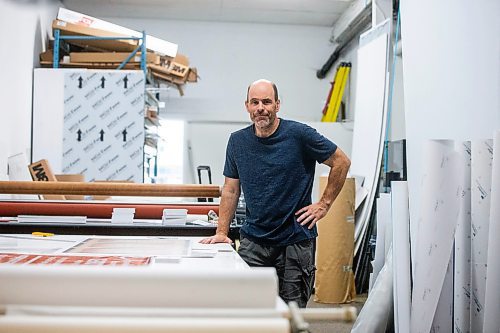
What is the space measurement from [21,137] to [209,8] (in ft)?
9.84

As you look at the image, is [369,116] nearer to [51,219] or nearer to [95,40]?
[95,40]

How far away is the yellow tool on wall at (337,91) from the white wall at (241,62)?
0.38m

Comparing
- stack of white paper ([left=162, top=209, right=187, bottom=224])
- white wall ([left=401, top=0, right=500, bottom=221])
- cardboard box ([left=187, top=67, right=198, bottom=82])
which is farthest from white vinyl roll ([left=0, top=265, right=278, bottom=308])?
cardboard box ([left=187, top=67, right=198, bottom=82])

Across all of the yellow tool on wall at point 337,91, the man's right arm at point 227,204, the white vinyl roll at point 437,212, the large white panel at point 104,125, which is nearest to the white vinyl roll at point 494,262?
the white vinyl roll at point 437,212

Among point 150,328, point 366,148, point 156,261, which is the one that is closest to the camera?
point 150,328

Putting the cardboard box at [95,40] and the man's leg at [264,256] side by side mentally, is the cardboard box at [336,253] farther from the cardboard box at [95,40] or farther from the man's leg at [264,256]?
the cardboard box at [95,40]

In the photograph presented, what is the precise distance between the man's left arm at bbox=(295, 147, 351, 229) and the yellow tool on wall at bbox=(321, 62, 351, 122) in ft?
16.2

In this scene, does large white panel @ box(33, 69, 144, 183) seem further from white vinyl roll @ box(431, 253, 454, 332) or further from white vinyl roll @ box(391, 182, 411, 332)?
white vinyl roll @ box(431, 253, 454, 332)

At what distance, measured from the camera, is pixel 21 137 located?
5629mm

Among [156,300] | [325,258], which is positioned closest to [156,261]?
[156,300]

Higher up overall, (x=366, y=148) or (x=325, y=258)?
(x=366, y=148)

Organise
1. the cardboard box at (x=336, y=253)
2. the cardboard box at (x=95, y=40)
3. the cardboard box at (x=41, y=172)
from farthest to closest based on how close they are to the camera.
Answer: the cardboard box at (x=95, y=40)
the cardboard box at (x=336, y=253)
the cardboard box at (x=41, y=172)

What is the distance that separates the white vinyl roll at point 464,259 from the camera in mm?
2852

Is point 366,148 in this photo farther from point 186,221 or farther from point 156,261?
point 156,261
